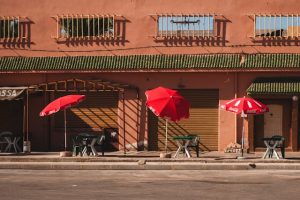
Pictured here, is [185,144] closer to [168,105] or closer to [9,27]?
[168,105]

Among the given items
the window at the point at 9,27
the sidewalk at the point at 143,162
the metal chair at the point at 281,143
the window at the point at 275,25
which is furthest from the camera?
the window at the point at 9,27

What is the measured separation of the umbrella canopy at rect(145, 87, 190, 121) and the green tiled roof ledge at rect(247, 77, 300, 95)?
421 cm

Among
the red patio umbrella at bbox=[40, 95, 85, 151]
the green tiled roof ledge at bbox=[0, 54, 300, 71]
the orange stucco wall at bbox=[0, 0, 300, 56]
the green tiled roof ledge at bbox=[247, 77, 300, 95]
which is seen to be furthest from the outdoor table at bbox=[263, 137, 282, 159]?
the red patio umbrella at bbox=[40, 95, 85, 151]

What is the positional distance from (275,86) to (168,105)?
5539mm

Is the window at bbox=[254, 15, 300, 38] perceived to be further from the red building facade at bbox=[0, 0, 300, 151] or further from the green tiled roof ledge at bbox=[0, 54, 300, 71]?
the green tiled roof ledge at bbox=[0, 54, 300, 71]

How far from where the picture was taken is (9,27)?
98.9 feet

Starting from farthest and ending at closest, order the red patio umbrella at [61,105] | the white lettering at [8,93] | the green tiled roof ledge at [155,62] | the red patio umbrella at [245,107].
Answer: the white lettering at [8,93] → the green tiled roof ledge at [155,62] → the red patio umbrella at [61,105] → the red patio umbrella at [245,107]

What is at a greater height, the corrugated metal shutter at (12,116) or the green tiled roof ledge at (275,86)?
the green tiled roof ledge at (275,86)

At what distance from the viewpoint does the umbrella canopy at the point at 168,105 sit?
24.2 metres

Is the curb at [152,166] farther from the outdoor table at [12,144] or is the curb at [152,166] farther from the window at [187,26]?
the window at [187,26]

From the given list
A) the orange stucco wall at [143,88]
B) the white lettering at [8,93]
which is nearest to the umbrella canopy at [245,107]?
the orange stucco wall at [143,88]

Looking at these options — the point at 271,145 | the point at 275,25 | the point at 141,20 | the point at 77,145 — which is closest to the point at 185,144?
the point at 271,145

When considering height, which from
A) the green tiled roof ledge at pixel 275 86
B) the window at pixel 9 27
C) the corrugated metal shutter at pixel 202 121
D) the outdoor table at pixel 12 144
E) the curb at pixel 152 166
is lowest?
the curb at pixel 152 166

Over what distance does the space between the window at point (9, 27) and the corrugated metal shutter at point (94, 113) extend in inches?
131
